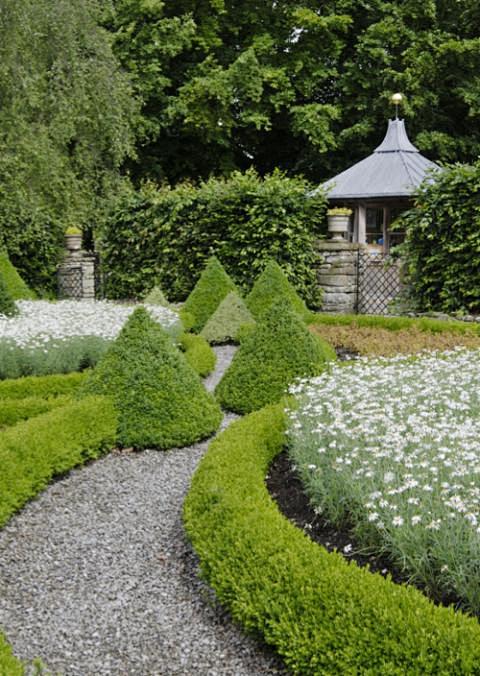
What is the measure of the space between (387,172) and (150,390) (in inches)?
629

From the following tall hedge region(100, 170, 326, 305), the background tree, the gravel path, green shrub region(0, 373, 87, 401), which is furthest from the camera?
the background tree

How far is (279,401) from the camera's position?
6578 millimetres

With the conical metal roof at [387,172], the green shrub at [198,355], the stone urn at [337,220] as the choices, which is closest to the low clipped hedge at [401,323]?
the green shrub at [198,355]

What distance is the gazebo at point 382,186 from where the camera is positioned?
1980 centimetres

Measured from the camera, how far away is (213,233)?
14594mm

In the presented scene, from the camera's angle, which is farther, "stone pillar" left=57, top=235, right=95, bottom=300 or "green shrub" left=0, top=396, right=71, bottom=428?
"stone pillar" left=57, top=235, right=95, bottom=300

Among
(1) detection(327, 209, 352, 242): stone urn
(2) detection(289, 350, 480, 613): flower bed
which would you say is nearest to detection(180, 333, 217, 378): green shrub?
(2) detection(289, 350, 480, 613): flower bed

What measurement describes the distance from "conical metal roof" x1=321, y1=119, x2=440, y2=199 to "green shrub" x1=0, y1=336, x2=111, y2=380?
12628mm

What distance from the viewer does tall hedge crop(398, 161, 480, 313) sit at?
11.8 meters

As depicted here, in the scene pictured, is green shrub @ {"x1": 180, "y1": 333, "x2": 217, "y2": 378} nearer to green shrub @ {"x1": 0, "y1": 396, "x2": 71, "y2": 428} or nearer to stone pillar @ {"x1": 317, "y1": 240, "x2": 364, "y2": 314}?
green shrub @ {"x1": 0, "y1": 396, "x2": 71, "y2": 428}

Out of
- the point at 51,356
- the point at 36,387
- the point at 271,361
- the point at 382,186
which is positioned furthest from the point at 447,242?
the point at 382,186

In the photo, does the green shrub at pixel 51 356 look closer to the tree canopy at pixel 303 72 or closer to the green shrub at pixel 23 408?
the green shrub at pixel 23 408

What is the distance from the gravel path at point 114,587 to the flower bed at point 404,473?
85 cm

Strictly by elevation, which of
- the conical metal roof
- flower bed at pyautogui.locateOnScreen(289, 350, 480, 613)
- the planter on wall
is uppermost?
the conical metal roof
